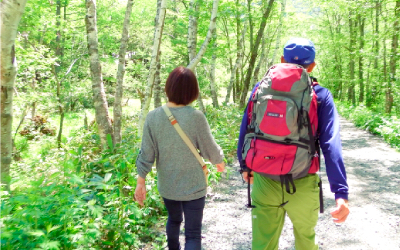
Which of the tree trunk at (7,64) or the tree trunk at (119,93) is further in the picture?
the tree trunk at (119,93)

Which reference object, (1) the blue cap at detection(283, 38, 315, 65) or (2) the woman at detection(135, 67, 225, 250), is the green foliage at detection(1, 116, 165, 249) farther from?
(1) the blue cap at detection(283, 38, 315, 65)

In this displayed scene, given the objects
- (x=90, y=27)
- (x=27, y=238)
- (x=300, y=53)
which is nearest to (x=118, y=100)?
(x=90, y=27)

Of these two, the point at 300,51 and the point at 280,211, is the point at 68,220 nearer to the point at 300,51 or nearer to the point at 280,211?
the point at 280,211

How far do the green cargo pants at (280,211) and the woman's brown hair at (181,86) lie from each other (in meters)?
0.83

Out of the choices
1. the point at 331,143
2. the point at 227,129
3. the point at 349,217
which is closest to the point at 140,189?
the point at 331,143

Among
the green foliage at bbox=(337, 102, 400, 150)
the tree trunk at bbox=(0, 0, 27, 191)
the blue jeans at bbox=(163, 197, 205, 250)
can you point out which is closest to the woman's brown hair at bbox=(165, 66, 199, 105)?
the blue jeans at bbox=(163, 197, 205, 250)

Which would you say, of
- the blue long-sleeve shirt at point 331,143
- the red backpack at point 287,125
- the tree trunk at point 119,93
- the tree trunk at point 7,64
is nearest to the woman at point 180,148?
the red backpack at point 287,125

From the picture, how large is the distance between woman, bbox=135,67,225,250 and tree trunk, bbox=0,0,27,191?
1679 millimetres

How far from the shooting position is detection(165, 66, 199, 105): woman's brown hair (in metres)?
2.28

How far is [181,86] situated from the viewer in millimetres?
2275

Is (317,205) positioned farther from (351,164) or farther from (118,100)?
(118,100)

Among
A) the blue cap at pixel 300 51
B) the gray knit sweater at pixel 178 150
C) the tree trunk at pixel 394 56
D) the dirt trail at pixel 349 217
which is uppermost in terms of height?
the tree trunk at pixel 394 56

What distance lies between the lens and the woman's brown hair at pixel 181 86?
2279mm

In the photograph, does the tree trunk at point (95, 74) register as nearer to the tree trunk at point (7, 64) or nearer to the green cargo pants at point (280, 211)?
Answer: the tree trunk at point (7, 64)
